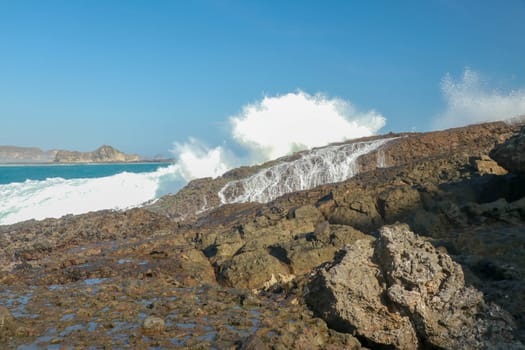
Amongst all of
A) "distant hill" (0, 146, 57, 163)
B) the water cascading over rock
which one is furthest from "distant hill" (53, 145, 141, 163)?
the water cascading over rock

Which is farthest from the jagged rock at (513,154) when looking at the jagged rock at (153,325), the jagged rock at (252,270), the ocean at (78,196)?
the ocean at (78,196)

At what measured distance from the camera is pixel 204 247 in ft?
38.5

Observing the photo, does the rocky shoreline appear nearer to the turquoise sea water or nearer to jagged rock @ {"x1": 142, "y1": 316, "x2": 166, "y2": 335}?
jagged rock @ {"x1": 142, "y1": 316, "x2": 166, "y2": 335}

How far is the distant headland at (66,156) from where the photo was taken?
151 metres

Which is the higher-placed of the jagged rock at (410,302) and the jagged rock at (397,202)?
the jagged rock at (397,202)

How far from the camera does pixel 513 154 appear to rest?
10352 millimetres

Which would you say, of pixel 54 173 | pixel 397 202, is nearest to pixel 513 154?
pixel 397 202

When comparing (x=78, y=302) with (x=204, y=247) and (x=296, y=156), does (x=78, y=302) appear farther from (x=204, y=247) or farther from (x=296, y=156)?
(x=296, y=156)

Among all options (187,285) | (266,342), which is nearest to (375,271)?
(266,342)

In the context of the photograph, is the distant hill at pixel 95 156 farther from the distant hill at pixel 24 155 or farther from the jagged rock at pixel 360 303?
the jagged rock at pixel 360 303

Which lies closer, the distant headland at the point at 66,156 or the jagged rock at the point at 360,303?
the jagged rock at the point at 360,303

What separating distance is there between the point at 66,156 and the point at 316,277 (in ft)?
535

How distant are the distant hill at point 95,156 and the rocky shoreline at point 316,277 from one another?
145503 millimetres

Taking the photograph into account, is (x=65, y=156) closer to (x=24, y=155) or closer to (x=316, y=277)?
(x=24, y=155)
